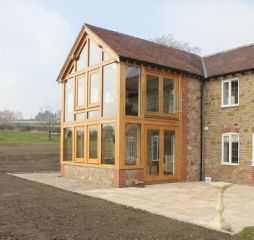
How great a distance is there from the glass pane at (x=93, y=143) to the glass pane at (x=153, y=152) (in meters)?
2.35

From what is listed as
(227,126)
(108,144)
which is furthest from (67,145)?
(227,126)

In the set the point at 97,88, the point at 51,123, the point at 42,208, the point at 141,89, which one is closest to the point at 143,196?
the point at 42,208

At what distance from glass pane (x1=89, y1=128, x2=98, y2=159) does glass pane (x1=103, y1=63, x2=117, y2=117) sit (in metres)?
1.13

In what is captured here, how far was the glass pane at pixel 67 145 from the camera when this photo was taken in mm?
19781

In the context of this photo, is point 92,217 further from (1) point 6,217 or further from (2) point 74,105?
(2) point 74,105

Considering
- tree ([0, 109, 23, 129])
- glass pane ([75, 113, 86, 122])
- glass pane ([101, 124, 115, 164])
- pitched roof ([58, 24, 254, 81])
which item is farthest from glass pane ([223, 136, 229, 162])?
tree ([0, 109, 23, 129])

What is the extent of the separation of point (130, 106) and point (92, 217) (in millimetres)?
7725

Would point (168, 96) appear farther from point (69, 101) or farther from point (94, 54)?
point (69, 101)

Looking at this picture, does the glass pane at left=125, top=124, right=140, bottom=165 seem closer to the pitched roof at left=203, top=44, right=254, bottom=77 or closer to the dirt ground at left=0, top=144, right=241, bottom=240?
the dirt ground at left=0, top=144, right=241, bottom=240

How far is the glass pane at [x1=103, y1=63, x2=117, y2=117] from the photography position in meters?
16.3

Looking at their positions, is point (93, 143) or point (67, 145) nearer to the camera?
point (93, 143)

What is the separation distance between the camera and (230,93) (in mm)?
18094

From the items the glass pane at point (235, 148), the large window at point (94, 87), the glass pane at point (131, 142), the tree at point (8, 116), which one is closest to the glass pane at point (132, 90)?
the glass pane at point (131, 142)

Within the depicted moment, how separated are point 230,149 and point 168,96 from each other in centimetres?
378
